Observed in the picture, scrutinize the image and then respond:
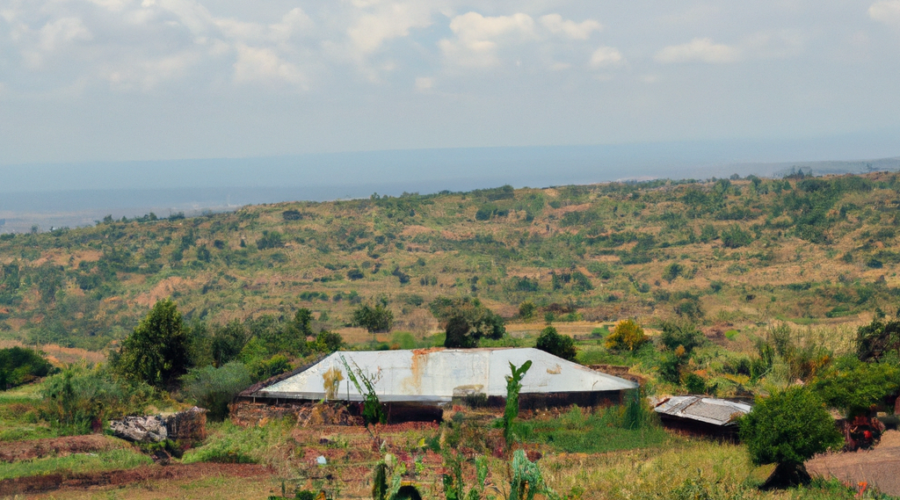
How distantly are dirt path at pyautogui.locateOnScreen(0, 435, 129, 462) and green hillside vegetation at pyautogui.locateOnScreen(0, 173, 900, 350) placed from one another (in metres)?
17.9

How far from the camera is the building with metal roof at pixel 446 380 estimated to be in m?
16.8

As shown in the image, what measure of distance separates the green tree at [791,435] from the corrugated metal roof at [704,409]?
3.01 meters

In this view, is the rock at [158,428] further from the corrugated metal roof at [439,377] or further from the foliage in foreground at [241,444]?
the corrugated metal roof at [439,377]

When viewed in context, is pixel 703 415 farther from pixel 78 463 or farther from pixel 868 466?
pixel 78 463

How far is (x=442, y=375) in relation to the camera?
18.5m

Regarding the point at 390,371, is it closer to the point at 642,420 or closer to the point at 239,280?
the point at 642,420

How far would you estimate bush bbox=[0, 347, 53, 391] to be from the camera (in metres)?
20.5

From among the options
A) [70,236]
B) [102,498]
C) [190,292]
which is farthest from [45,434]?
[70,236]

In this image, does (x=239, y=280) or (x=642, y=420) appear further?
(x=239, y=280)

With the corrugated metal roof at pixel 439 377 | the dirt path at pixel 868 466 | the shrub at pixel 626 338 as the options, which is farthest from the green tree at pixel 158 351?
the dirt path at pixel 868 466

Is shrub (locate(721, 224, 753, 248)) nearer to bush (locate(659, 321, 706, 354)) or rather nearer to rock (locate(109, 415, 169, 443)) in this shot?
bush (locate(659, 321, 706, 354))

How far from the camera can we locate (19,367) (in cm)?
2111

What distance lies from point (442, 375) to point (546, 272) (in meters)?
A: 37.3

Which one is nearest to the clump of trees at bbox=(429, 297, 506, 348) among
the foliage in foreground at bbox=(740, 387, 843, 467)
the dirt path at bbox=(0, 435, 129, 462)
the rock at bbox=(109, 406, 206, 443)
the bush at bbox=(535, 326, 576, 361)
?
the bush at bbox=(535, 326, 576, 361)
